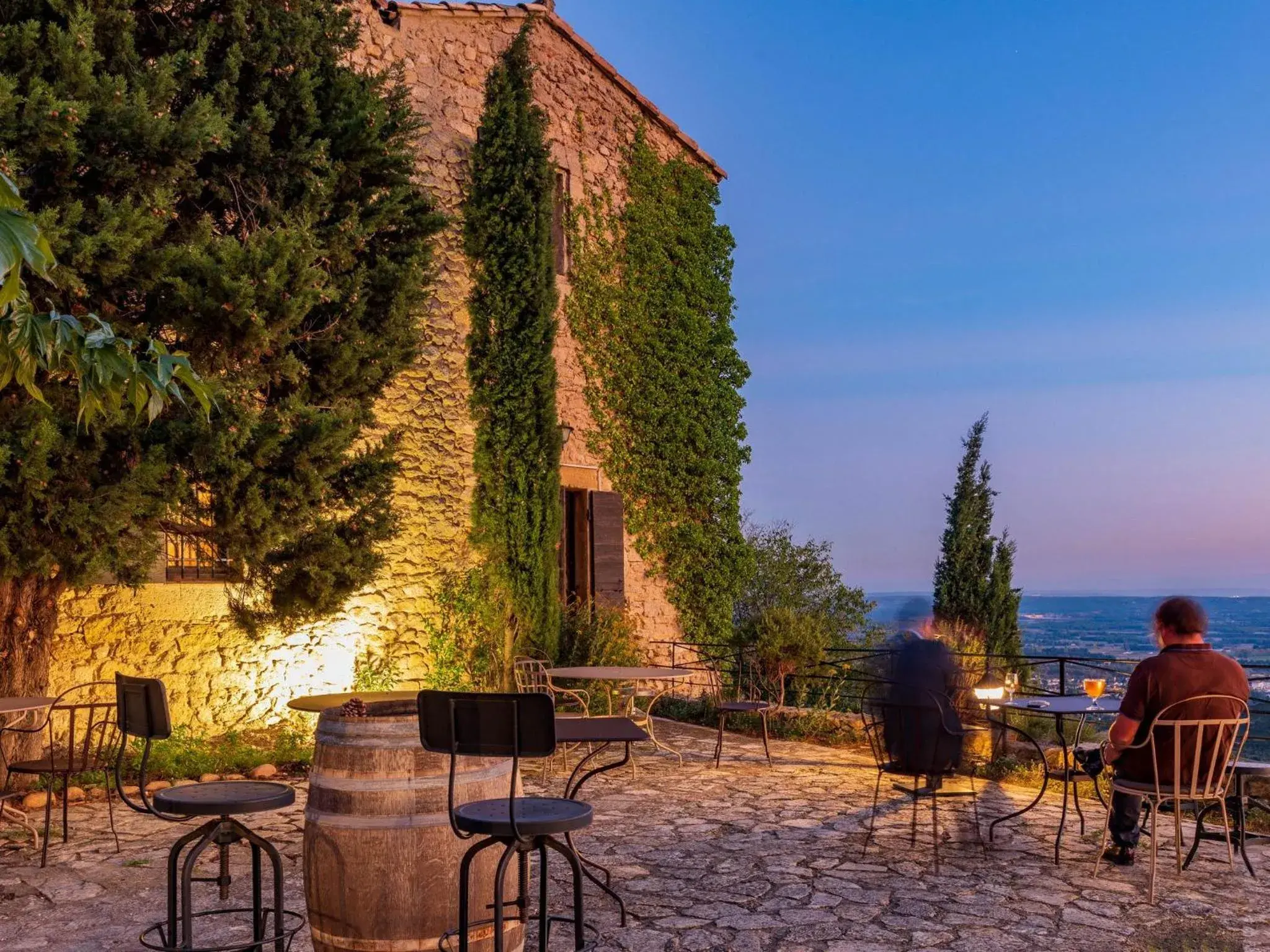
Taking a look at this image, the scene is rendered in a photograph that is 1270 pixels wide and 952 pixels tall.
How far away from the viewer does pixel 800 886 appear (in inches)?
196

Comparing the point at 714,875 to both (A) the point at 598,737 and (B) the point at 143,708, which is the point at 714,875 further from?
(B) the point at 143,708

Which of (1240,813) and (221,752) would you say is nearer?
(1240,813)

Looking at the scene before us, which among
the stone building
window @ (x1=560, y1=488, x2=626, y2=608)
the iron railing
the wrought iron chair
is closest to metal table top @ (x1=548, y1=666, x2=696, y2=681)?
the iron railing

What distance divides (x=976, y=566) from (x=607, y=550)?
872cm

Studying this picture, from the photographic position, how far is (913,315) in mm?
25000

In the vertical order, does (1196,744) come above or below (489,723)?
below

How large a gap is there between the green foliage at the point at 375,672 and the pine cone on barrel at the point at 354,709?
5841 millimetres

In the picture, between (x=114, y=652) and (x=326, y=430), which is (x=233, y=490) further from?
(x=114, y=652)

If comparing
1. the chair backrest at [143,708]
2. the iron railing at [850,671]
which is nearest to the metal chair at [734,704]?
the iron railing at [850,671]

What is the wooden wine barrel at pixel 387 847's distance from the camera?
324 cm

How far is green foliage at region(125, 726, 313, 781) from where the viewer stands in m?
7.42

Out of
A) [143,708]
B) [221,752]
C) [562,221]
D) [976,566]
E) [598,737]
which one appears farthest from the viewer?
[976,566]

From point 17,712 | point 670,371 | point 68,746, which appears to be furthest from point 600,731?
point 670,371

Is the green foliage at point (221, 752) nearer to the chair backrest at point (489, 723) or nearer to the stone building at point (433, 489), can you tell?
the stone building at point (433, 489)
